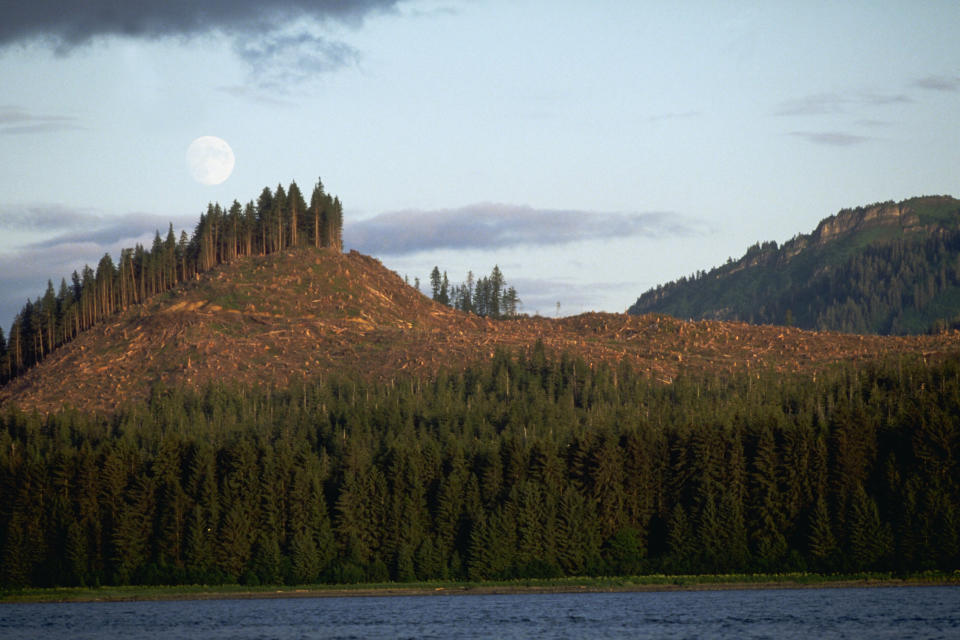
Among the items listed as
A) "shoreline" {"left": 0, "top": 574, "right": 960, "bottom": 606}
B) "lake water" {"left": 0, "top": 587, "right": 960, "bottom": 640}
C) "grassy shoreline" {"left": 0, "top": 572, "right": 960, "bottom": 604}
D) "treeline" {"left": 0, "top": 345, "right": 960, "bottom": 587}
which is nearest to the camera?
"lake water" {"left": 0, "top": 587, "right": 960, "bottom": 640}

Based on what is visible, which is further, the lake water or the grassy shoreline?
the grassy shoreline

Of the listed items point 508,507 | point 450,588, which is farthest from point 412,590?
point 508,507

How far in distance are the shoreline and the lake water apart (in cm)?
175

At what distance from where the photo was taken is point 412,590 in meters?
125

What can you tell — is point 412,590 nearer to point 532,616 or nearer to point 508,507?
point 508,507

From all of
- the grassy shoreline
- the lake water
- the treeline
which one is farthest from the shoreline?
the treeline

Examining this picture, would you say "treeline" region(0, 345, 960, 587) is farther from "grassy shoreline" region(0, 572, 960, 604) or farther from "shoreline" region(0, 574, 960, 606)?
"shoreline" region(0, 574, 960, 606)

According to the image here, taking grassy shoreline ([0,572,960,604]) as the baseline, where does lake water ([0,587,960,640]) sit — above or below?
above

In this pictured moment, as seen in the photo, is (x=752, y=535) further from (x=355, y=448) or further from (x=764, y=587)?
(x=355, y=448)

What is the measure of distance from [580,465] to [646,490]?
28.3 ft

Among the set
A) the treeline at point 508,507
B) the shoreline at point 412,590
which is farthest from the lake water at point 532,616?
the treeline at point 508,507

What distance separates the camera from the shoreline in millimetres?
121625

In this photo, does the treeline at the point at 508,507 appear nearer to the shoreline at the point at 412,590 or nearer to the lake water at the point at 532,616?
the shoreline at the point at 412,590

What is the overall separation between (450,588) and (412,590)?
4.44 metres
